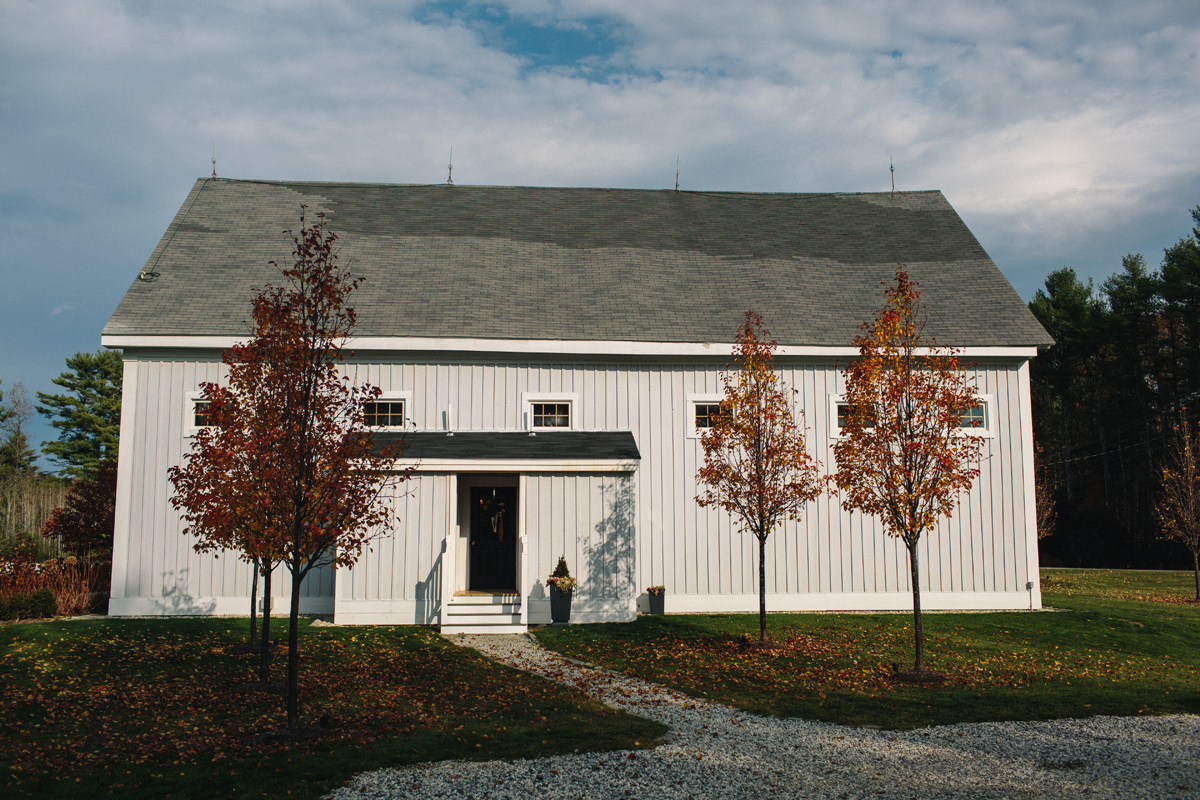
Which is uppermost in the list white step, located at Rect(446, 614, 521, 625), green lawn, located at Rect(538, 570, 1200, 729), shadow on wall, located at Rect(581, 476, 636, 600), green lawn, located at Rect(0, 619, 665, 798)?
shadow on wall, located at Rect(581, 476, 636, 600)

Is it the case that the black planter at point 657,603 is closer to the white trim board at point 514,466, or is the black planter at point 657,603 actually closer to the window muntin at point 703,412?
the white trim board at point 514,466

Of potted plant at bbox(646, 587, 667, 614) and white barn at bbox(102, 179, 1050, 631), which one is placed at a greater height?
white barn at bbox(102, 179, 1050, 631)

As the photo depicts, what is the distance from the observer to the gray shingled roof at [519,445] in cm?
1407

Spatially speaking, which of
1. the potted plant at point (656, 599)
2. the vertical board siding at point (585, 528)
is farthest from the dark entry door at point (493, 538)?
the potted plant at point (656, 599)

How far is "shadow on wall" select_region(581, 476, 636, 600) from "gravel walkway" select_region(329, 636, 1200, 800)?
545 cm

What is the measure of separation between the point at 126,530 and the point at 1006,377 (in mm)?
17380

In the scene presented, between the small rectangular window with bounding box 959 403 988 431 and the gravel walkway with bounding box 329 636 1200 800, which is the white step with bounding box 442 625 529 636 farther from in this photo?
the small rectangular window with bounding box 959 403 988 431

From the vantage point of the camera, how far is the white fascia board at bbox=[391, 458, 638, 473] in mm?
13828

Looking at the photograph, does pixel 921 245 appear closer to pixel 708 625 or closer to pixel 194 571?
pixel 708 625

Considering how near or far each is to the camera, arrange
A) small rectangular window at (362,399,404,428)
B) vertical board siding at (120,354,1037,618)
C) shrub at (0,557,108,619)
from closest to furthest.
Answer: shrub at (0,557,108,619) → vertical board siding at (120,354,1037,618) → small rectangular window at (362,399,404,428)

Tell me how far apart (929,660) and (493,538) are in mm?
8030

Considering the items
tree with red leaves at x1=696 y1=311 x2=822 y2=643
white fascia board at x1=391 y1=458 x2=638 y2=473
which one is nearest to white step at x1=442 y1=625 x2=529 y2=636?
white fascia board at x1=391 y1=458 x2=638 y2=473

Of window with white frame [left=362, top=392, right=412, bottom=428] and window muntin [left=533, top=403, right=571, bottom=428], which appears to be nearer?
window with white frame [left=362, top=392, right=412, bottom=428]

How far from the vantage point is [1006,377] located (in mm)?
16469
